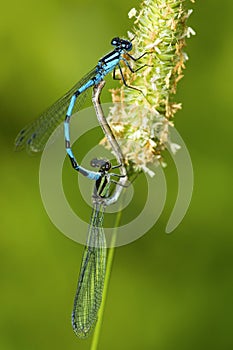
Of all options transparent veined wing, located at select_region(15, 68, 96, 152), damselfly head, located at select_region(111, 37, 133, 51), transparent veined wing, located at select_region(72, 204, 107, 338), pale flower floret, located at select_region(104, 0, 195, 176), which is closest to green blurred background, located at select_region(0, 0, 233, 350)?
transparent veined wing, located at select_region(15, 68, 96, 152)

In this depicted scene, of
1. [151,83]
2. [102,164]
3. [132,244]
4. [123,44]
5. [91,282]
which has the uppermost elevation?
[123,44]

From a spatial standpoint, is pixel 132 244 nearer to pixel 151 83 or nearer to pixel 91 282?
pixel 91 282

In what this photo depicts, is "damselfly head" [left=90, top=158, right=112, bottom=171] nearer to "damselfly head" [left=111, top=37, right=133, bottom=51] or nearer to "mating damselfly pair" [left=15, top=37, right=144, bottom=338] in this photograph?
"mating damselfly pair" [left=15, top=37, right=144, bottom=338]

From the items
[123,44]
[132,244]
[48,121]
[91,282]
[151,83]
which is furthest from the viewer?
[132,244]

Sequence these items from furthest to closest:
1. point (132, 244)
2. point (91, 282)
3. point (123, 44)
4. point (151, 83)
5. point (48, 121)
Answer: point (132, 244)
point (48, 121)
point (91, 282)
point (123, 44)
point (151, 83)

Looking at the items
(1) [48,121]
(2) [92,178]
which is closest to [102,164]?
(2) [92,178]

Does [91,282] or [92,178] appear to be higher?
[92,178]
